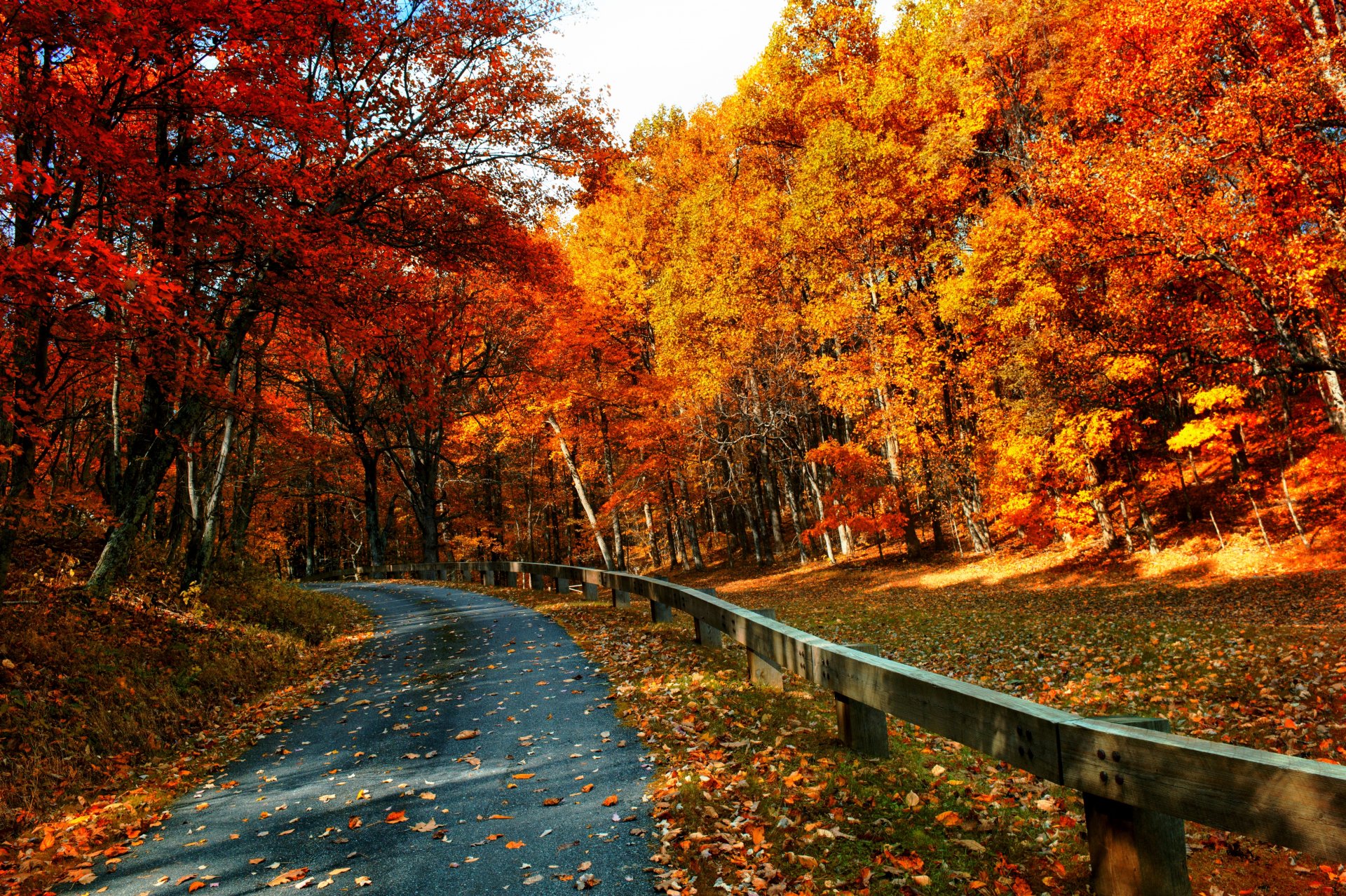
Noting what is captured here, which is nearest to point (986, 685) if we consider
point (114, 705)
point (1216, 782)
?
point (1216, 782)

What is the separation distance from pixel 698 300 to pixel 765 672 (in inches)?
744

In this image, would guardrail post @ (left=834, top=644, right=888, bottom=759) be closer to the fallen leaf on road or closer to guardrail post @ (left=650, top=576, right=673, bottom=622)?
the fallen leaf on road

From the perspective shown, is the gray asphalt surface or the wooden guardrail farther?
the gray asphalt surface

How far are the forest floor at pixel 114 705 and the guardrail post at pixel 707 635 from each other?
4.87 m

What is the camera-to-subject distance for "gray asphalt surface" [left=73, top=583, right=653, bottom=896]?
12.9 ft

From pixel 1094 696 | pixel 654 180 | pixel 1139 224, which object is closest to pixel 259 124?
pixel 1094 696

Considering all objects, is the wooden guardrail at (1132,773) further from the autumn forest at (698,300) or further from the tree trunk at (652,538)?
the tree trunk at (652,538)

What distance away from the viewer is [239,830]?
4.76m

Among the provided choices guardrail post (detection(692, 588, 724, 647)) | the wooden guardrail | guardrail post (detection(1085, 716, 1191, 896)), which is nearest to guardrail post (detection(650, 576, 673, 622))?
guardrail post (detection(692, 588, 724, 647))

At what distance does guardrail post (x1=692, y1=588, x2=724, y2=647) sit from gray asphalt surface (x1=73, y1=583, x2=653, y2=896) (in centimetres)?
144

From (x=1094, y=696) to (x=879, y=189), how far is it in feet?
55.5

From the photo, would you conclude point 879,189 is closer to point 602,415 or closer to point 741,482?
point 741,482

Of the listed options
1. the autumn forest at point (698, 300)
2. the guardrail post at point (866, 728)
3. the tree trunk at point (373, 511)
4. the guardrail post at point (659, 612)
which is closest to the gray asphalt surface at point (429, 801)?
the autumn forest at point (698, 300)

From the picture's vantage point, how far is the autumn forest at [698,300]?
29.0 feet
